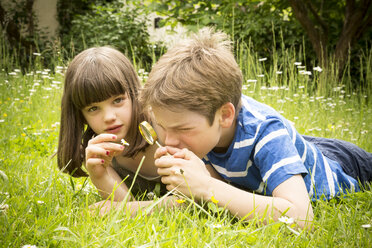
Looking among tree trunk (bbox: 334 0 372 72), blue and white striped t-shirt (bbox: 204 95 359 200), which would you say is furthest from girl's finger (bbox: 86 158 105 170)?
tree trunk (bbox: 334 0 372 72)

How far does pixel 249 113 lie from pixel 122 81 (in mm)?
683

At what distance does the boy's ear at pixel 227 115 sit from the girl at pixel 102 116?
1.63ft

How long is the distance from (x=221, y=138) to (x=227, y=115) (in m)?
0.16

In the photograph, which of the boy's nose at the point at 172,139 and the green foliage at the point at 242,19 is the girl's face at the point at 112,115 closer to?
the boy's nose at the point at 172,139

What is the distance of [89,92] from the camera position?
6.50 ft

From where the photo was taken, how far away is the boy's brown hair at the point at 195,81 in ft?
5.39

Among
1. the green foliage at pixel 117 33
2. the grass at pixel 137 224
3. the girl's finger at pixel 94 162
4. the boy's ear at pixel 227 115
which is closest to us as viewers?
the grass at pixel 137 224

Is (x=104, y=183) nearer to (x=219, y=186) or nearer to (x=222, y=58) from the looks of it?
(x=219, y=186)

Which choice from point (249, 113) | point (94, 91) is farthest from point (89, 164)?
point (249, 113)

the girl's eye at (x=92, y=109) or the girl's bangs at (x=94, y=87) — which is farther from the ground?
the girl's bangs at (x=94, y=87)

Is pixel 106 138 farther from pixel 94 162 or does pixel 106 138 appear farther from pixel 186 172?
pixel 186 172

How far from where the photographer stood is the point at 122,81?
205 cm

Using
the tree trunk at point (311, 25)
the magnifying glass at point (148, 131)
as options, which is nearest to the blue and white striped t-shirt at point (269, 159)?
the magnifying glass at point (148, 131)

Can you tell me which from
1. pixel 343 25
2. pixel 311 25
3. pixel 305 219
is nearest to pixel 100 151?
pixel 305 219
